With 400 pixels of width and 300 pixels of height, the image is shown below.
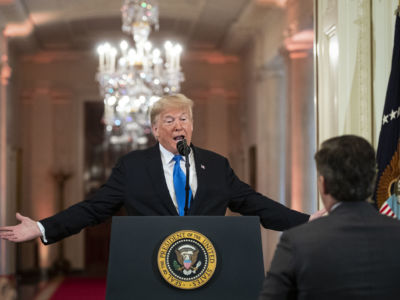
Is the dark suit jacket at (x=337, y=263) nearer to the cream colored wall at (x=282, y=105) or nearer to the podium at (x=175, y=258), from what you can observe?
the podium at (x=175, y=258)

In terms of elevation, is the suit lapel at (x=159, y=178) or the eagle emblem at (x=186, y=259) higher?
the suit lapel at (x=159, y=178)

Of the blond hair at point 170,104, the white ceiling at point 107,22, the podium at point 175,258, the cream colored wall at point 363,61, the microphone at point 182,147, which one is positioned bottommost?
the podium at point 175,258

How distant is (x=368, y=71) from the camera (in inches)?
215

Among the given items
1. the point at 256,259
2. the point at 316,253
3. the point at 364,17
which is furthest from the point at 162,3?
the point at 316,253

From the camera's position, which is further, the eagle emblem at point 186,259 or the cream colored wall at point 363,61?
the cream colored wall at point 363,61

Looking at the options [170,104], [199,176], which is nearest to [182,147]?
[199,176]

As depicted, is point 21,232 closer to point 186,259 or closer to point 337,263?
point 186,259

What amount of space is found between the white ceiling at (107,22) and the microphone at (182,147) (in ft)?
26.9

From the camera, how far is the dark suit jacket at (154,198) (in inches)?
158

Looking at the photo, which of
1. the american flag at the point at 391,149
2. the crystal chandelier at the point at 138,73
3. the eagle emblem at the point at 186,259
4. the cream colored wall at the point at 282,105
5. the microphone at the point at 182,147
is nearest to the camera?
the eagle emblem at the point at 186,259

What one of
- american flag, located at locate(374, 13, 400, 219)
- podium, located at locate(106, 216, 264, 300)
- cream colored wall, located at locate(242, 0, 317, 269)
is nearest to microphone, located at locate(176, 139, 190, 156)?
podium, located at locate(106, 216, 264, 300)

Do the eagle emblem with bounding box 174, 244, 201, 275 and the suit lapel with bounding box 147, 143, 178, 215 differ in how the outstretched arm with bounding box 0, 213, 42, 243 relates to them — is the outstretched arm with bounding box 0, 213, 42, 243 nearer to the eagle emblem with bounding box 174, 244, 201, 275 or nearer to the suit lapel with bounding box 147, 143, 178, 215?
the suit lapel with bounding box 147, 143, 178, 215

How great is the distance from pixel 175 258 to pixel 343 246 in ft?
3.95

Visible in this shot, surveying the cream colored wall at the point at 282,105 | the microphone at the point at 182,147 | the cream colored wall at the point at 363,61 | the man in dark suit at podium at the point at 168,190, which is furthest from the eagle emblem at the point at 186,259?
the cream colored wall at the point at 282,105
